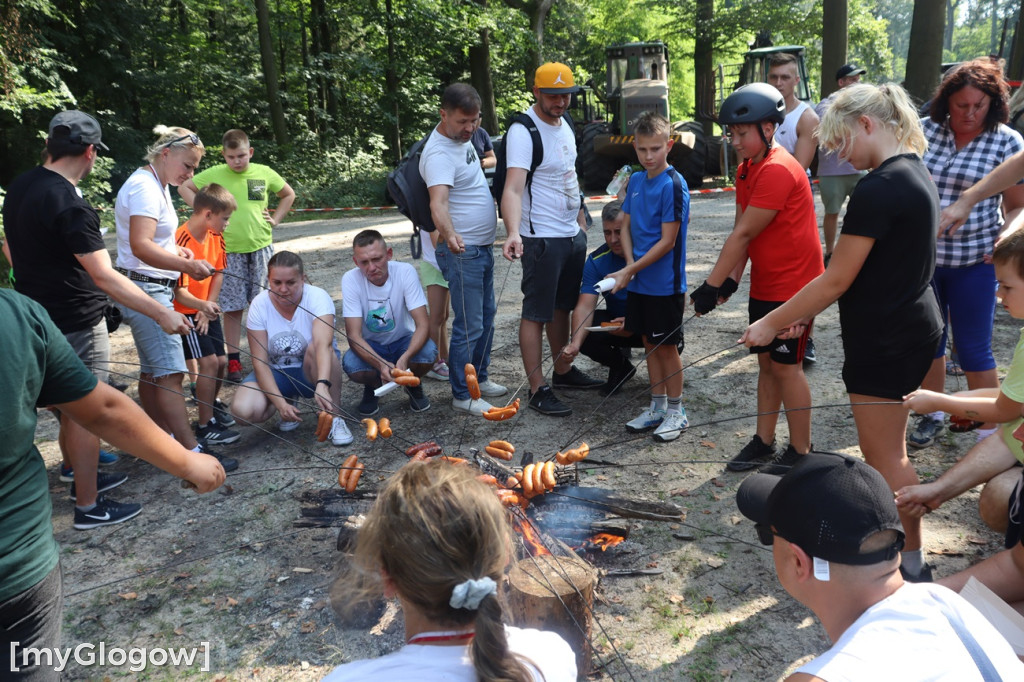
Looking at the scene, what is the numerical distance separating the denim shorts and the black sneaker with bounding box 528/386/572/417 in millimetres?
2274

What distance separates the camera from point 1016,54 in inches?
492

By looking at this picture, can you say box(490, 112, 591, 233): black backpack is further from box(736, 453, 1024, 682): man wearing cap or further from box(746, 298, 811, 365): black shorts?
box(736, 453, 1024, 682): man wearing cap

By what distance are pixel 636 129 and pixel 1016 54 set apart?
11.6m

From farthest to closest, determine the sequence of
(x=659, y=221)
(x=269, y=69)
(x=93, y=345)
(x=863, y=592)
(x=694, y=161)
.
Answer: (x=269, y=69) → (x=694, y=161) → (x=659, y=221) → (x=93, y=345) → (x=863, y=592)

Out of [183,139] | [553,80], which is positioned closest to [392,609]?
[183,139]

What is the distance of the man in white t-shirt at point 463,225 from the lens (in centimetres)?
487

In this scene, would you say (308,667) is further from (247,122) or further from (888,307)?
(247,122)

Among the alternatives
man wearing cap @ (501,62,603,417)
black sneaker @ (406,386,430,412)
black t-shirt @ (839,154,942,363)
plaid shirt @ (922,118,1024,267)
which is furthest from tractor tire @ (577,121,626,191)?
black t-shirt @ (839,154,942,363)

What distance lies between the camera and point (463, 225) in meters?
5.13

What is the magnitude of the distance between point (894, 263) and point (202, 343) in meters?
4.23

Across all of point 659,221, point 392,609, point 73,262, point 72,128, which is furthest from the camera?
point 659,221

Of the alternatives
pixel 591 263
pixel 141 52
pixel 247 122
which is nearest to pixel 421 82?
pixel 247 122

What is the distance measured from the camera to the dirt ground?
3.00 meters

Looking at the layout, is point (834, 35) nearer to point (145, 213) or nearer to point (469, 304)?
point (469, 304)
